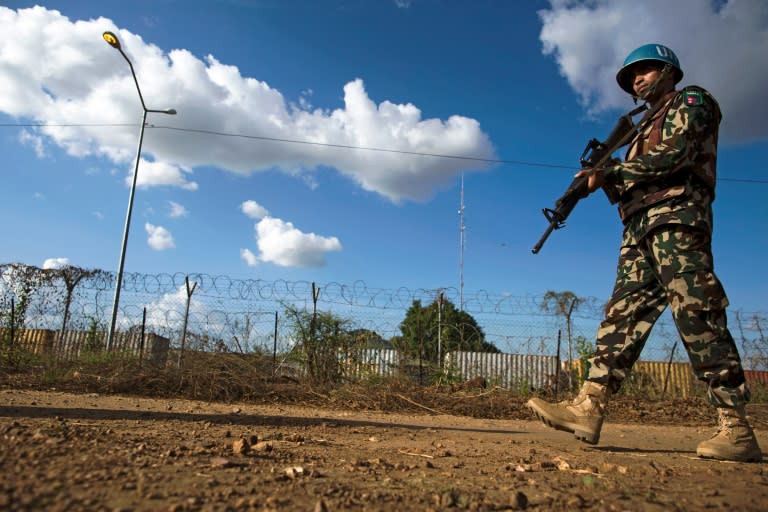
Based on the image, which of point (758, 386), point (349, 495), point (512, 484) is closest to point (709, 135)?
point (512, 484)

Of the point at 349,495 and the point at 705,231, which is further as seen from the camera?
the point at 705,231

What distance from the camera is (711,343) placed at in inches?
104

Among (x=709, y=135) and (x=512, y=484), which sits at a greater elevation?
(x=709, y=135)

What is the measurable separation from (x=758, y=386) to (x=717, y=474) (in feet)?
26.9

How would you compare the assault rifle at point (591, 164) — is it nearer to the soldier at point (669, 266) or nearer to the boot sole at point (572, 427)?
the soldier at point (669, 266)

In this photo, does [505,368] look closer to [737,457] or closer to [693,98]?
[737,457]

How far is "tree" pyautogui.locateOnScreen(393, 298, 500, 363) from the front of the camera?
29.2 feet

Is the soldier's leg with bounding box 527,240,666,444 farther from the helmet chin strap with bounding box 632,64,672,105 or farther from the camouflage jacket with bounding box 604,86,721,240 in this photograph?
the helmet chin strap with bounding box 632,64,672,105

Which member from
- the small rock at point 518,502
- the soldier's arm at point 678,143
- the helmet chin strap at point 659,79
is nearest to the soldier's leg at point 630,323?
the soldier's arm at point 678,143

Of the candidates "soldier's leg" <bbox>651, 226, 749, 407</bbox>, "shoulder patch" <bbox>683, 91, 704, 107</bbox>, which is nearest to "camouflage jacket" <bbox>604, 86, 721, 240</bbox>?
"shoulder patch" <bbox>683, 91, 704, 107</bbox>

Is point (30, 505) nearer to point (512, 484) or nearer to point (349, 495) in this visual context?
point (349, 495)

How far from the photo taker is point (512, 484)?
6.05 ft

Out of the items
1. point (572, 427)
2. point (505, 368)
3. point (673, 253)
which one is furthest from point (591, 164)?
point (505, 368)

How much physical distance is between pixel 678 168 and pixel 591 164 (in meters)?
0.82
